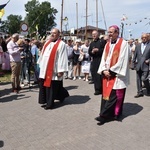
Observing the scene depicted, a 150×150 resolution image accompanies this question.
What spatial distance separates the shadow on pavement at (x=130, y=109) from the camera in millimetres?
6387

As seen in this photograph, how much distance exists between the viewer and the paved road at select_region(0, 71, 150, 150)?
479 cm

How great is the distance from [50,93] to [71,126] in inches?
59.6

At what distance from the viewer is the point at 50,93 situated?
6980mm

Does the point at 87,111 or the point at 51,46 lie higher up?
the point at 51,46

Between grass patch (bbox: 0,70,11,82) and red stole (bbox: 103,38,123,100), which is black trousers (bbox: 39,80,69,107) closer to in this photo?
red stole (bbox: 103,38,123,100)

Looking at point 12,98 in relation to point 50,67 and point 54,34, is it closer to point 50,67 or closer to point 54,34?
point 50,67

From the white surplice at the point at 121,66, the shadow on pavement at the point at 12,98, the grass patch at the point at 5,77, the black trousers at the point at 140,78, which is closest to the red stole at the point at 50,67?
the white surplice at the point at 121,66

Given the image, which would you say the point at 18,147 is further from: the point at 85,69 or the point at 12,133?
the point at 85,69

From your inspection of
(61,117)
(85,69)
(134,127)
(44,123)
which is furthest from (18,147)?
(85,69)

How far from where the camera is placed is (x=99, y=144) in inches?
187

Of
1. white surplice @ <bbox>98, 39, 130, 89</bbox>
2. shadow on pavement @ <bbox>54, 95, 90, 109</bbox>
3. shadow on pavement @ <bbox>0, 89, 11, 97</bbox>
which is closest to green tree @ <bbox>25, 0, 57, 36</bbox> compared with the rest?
shadow on pavement @ <bbox>0, 89, 11, 97</bbox>

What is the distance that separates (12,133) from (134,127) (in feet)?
7.71

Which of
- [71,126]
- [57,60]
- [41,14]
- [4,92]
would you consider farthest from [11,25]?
[71,126]

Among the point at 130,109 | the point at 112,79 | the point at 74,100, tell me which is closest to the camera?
the point at 112,79
